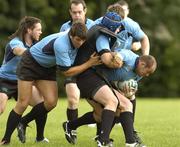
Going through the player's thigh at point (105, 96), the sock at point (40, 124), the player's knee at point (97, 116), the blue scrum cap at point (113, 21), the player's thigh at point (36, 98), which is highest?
the blue scrum cap at point (113, 21)

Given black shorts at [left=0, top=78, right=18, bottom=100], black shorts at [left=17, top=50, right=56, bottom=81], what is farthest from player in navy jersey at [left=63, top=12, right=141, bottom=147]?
black shorts at [left=0, top=78, right=18, bottom=100]

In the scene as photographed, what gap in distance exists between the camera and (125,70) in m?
8.14

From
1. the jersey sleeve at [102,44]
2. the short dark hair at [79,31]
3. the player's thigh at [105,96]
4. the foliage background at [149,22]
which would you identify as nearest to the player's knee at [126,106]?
the player's thigh at [105,96]

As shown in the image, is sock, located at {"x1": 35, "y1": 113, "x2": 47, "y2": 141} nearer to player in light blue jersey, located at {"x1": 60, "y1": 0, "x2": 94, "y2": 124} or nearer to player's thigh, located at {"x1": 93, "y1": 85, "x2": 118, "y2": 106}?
player in light blue jersey, located at {"x1": 60, "y1": 0, "x2": 94, "y2": 124}

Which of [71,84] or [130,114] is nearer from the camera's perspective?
[130,114]

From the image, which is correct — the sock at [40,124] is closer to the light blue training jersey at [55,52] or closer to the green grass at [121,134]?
the green grass at [121,134]

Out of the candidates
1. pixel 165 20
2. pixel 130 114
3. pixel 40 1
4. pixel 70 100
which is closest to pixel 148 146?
pixel 130 114

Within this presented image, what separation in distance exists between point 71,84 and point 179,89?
3320 centimetres

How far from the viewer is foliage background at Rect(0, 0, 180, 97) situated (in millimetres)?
35906

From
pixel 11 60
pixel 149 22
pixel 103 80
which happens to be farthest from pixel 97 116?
pixel 149 22

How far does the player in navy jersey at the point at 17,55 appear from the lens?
8.91 meters

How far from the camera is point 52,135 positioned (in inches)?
406

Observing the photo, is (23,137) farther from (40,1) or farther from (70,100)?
(40,1)

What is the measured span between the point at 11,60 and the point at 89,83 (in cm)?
154
